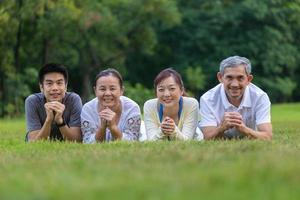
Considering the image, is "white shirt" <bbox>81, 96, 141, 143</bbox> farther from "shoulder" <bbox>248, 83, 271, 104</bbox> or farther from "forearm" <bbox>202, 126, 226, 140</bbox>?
"shoulder" <bbox>248, 83, 271, 104</bbox>

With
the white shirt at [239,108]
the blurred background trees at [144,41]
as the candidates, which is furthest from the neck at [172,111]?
the blurred background trees at [144,41]

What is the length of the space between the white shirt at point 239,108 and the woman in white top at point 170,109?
176 mm

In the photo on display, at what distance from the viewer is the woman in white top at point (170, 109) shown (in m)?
8.96

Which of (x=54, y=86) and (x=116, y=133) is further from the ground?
(x=54, y=86)

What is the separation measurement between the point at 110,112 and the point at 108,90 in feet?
1.09

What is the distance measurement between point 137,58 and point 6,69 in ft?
48.3

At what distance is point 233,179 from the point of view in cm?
442

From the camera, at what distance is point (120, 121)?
909 cm

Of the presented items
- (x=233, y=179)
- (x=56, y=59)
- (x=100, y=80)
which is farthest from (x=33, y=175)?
(x=56, y=59)

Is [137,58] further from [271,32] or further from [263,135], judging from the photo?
[263,135]

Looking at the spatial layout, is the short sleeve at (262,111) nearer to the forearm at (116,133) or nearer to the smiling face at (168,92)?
the smiling face at (168,92)

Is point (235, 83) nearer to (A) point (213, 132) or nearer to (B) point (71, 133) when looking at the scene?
(A) point (213, 132)

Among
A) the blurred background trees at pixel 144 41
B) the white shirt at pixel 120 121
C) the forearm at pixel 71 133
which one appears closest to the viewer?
the white shirt at pixel 120 121

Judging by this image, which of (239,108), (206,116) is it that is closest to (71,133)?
(206,116)
